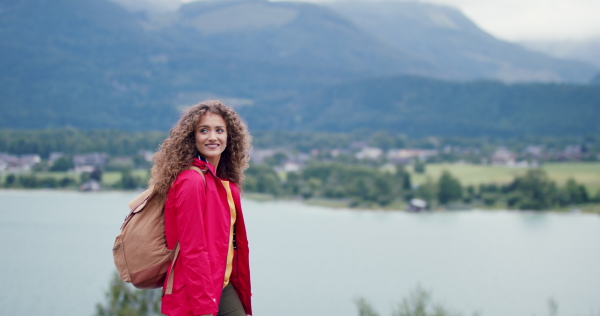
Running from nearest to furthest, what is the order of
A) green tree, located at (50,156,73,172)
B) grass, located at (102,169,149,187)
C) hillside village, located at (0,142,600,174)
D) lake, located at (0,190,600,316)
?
lake, located at (0,190,600,316), grass, located at (102,169,149,187), green tree, located at (50,156,73,172), hillside village, located at (0,142,600,174)

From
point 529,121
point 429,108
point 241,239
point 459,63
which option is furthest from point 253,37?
point 241,239

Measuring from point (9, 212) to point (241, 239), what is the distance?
3074cm

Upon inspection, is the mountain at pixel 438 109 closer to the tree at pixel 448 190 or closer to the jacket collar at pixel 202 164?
the tree at pixel 448 190

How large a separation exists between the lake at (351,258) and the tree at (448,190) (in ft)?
7.31

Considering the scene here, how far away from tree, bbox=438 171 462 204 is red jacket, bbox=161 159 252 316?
36.8 meters

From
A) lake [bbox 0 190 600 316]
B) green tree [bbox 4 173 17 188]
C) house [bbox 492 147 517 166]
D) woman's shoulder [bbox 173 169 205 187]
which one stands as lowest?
lake [bbox 0 190 600 316]

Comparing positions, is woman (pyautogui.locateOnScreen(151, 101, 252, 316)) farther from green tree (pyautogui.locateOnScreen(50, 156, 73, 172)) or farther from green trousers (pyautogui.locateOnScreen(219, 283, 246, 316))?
green tree (pyautogui.locateOnScreen(50, 156, 73, 172))

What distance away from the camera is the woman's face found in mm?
2033

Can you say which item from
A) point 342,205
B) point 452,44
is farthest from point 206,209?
point 452,44

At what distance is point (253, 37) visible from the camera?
14675 cm

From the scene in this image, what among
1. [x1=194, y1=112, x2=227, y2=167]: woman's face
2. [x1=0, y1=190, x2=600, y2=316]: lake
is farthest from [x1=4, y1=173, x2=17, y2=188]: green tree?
[x1=194, y1=112, x2=227, y2=167]: woman's face

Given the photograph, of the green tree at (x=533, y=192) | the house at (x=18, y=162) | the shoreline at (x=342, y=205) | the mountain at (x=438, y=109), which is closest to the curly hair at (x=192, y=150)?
the shoreline at (x=342, y=205)

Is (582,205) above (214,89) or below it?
below

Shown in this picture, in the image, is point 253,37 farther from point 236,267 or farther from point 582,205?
point 236,267
